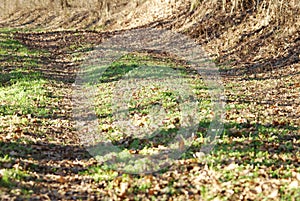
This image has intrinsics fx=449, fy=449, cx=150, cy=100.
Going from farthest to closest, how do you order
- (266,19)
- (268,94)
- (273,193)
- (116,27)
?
(116,27) < (266,19) < (268,94) < (273,193)

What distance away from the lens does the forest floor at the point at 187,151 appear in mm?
5938

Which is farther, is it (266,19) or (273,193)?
(266,19)

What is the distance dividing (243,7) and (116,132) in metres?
13.4

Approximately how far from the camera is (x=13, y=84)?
45.2 ft

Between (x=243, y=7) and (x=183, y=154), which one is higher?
(x=243, y=7)

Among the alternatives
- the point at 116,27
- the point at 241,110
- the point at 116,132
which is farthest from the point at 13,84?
the point at 116,27

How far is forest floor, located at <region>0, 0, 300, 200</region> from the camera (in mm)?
5938

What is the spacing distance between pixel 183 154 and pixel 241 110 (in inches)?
121

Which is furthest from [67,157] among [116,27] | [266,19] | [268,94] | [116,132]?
[116,27]

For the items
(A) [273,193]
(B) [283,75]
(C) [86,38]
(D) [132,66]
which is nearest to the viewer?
(A) [273,193]

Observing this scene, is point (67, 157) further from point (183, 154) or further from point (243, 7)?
point (243, 7)

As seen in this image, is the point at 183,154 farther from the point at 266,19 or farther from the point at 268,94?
the point at 266,19

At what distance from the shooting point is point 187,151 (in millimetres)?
7156

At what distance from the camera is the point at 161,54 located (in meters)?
18.2
